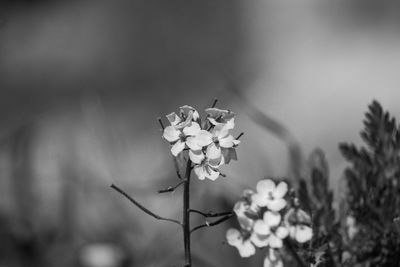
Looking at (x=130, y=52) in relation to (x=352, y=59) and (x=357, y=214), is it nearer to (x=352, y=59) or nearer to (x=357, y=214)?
(x=352, y=59)

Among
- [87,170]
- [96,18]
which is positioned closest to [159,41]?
[96,18]

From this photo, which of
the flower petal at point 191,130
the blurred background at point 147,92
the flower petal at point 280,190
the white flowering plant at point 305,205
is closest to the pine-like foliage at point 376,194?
the white flowering plant at point 305,205

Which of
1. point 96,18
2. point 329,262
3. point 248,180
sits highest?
point 96,18

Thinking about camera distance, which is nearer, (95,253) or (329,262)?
(329,262)

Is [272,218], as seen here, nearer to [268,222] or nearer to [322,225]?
[268,222]

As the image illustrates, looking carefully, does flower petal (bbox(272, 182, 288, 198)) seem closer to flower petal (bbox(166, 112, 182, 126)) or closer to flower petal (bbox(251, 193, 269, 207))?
flower petal (bbox(251, 193, 269, 207))

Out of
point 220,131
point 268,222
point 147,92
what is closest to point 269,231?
point 268,222

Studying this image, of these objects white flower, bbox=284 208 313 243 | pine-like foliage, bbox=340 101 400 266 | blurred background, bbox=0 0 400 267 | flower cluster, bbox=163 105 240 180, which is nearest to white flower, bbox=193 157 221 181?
flower cluster, bbox=163 105 240 180
